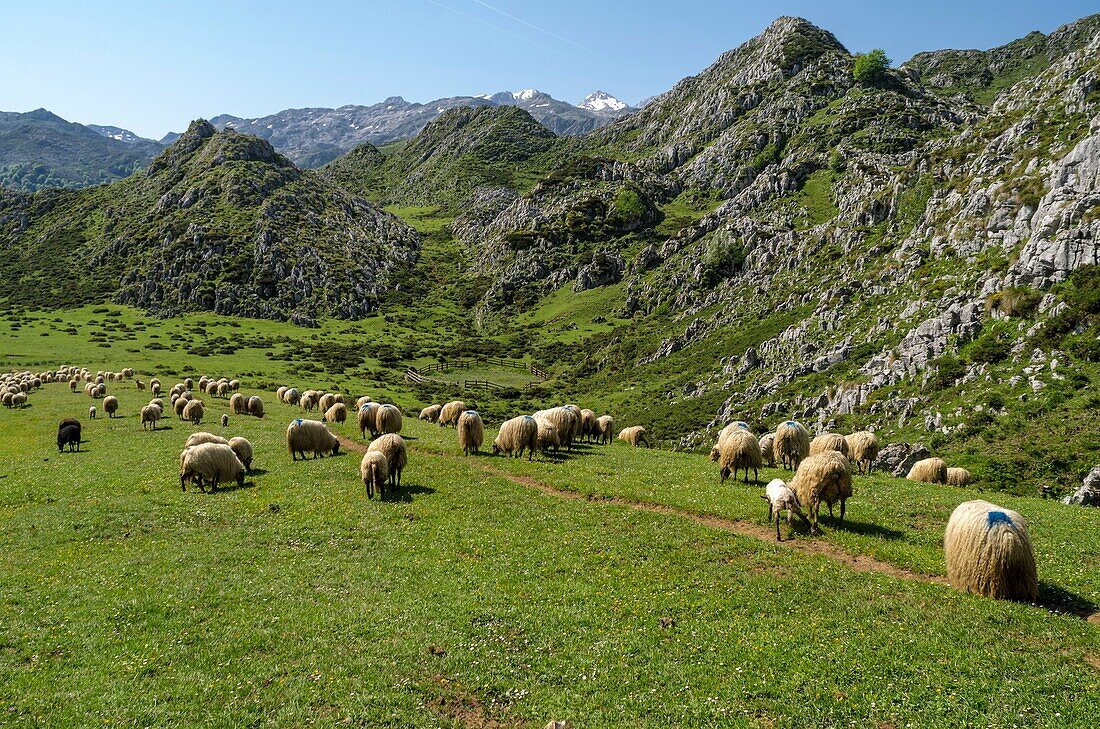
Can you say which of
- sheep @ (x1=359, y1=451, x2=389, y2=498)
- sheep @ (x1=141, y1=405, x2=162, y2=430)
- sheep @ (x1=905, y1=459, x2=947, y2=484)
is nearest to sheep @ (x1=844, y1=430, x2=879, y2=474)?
sheep @ (x1=905, y1=459, x2=947, y2=484)

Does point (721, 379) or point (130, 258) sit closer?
point (721, 379)

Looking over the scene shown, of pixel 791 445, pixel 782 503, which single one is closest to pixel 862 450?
pixel 791 445

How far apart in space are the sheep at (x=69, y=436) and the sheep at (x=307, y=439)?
1878 centimetres

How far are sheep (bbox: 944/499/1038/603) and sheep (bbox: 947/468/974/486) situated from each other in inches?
820

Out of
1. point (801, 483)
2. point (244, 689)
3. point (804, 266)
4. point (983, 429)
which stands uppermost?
point (804, 266)

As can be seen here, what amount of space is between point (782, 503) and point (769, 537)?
145 centimetres

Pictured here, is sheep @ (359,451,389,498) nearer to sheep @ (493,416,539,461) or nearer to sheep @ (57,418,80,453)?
sheep @ (493,416,539,461)

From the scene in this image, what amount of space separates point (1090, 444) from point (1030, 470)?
11.6 feet

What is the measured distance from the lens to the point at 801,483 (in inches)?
845

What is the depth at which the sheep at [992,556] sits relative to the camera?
14656 mm

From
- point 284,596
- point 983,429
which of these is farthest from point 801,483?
point 983,429

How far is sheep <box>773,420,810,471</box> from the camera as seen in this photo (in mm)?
31484

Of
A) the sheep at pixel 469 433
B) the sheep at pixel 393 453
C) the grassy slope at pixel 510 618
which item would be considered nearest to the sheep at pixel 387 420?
the sheep at pixel 469 433

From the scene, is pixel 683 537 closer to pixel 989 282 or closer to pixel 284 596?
pixel 284 596
